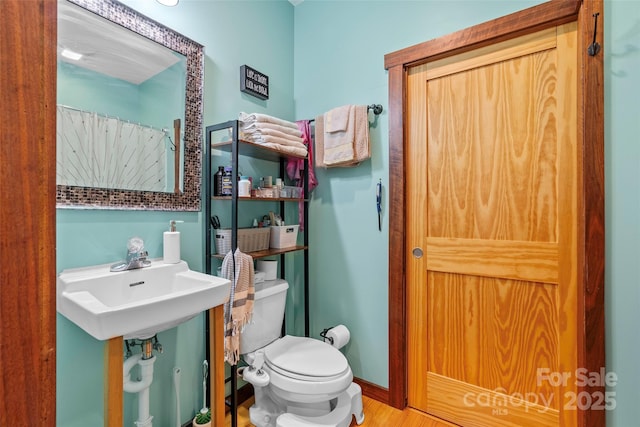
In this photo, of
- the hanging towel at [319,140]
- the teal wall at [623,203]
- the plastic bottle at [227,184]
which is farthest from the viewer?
the hanging towel at [319,140]

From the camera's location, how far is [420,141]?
1.64 meters

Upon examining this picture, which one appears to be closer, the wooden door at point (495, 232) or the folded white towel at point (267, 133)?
the wooden door at point (495, 232)

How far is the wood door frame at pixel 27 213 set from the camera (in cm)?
35

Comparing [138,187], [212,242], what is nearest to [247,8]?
[138,187]

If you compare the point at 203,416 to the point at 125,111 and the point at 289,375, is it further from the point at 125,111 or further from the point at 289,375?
the point at 125,111

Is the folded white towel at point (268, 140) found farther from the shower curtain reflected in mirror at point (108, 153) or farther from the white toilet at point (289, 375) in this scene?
the white toilet at point (289, 375)

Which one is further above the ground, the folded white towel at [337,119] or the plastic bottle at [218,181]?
the folded white towel at [337,119]

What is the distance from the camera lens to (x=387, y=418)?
159 cm

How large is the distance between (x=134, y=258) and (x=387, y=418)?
4.96 feet

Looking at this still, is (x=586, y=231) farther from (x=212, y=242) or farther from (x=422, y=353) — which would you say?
(x=212, y=242)

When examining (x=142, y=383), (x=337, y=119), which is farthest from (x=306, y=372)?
(x=337, y=119)

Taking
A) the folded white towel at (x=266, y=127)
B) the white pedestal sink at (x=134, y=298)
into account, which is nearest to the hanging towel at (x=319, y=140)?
the folded white towel at (x=266, y=127)

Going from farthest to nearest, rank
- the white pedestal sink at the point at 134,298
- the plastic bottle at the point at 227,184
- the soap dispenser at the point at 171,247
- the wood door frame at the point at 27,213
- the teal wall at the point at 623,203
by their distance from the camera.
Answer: the plastic bottle at the point at 227,184 → the soap dispenser at the point at 171,247 → the teal wall at the point at 623,203 → the white pedestal sink at the point at 134,298 → the wood door frame at the point at 27,213

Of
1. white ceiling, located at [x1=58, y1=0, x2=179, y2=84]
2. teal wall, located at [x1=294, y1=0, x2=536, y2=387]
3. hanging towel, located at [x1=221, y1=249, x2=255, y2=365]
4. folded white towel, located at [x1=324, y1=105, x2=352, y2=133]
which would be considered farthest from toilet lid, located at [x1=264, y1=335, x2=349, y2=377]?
white ceiling, located at [x1=58, y1=0, x2=179, y2=84]
